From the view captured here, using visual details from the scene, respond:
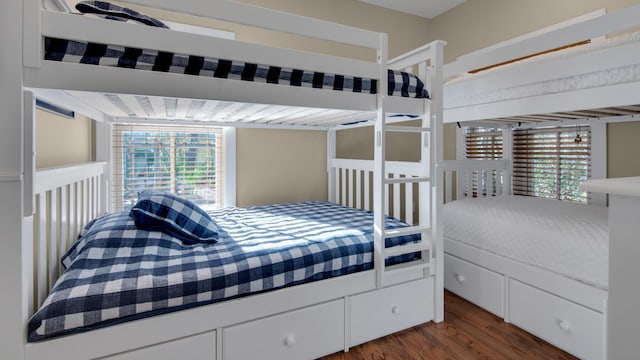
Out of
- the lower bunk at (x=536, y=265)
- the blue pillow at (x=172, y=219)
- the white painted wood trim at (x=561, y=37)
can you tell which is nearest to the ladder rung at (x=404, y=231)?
the lower bunk at (x=536, y=265)

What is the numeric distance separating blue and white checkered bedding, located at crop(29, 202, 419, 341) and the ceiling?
2.46 m

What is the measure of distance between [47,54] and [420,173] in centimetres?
172

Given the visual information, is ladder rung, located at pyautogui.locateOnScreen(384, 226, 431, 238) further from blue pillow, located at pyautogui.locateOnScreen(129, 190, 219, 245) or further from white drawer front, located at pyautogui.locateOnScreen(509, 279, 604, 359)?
blue pillow, located at pyautogui.locateOnScreen(129, 190, 219, 245)

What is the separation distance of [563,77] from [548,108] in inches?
6.1

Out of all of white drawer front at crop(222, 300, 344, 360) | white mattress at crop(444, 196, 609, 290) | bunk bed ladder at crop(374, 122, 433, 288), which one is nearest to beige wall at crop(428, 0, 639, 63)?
white mattress at crop(444, 196, 609, 290)

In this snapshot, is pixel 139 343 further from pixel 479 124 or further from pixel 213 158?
pixel 479 124

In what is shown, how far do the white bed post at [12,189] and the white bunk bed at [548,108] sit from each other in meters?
1.79

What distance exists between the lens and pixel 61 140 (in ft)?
5.90

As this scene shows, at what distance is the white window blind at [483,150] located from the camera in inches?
120

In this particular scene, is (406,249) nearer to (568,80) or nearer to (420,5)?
(568,80)

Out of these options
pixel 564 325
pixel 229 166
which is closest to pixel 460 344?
pixel 564 325

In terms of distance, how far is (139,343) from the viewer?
3.93 ft

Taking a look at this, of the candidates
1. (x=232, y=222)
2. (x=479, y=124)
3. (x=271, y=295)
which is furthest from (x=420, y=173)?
(x=479, y=124)

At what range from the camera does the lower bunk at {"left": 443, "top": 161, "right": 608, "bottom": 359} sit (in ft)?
4.90
